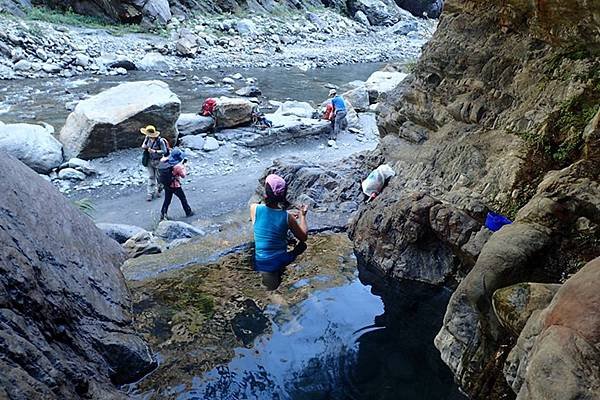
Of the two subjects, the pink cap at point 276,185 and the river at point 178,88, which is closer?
the pink cap at point 276,185

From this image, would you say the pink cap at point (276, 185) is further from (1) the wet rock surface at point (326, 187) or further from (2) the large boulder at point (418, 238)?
(1) the wet rock surface at point (326, 187)

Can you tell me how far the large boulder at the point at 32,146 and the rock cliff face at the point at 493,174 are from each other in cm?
822

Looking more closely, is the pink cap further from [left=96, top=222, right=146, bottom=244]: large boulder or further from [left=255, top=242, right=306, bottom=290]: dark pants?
[left=96, top=222, right=146, bottom=244]: large boulder

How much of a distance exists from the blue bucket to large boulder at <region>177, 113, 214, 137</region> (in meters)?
11.4

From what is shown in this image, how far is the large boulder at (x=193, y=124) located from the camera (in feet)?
52.9

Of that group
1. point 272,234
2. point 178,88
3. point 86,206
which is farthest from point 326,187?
point 178,88

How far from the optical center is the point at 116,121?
13812mm

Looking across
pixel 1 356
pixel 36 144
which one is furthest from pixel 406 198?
pixel 36 144

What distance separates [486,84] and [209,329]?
15.6 feet

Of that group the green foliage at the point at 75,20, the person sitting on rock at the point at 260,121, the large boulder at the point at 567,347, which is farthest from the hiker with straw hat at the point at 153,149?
the green foliage at the point at 75,20

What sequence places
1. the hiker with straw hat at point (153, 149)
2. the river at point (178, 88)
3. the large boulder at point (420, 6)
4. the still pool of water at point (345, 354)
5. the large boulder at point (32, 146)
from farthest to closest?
the large boulder at point (420, 6), the river at point (178, 88), the large boulder at point (32, 146), the hiker with straw hat at point (153, 149), the still pool of water at point (345, 354)

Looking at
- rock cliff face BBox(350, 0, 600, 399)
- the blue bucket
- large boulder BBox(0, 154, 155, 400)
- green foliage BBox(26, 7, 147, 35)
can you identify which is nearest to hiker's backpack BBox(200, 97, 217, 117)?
rock cliff face BBox(350, 0, 600, 399)

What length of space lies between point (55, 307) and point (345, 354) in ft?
9.45

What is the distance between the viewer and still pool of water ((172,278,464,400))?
5.20 metres
